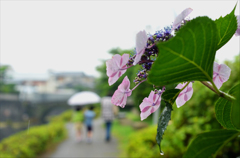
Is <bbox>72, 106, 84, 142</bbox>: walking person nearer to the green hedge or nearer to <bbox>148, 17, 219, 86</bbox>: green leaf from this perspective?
the green hedge

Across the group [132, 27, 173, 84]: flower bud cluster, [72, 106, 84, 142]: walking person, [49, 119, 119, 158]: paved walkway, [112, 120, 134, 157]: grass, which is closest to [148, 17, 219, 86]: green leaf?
[132, 27, 173, 84]: flower bud cluster

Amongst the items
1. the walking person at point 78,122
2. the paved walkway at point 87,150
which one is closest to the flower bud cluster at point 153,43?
the paved walkway at point 87,150

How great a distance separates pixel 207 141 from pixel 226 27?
0.77 ft

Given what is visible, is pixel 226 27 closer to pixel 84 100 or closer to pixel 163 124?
pixel 163 124

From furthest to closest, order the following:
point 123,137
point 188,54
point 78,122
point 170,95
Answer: point 123,137 < point 78,122 < point 170,95 < point 188,54

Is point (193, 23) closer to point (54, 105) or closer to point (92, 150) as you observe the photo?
point (92, 150)

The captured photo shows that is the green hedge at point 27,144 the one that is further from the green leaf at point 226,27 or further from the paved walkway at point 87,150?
the green leaf at point 226,27

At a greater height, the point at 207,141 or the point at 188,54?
the point at 188,54

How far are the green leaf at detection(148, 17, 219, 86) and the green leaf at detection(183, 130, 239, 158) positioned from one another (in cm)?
12

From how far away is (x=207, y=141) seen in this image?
40 cm

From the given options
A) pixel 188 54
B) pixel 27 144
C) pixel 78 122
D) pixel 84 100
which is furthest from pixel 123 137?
pixel 188 54

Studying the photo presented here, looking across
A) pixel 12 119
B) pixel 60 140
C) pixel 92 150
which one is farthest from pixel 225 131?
pixel 12 119

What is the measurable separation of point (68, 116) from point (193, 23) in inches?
616

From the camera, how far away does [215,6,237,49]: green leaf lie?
42 centimetres
